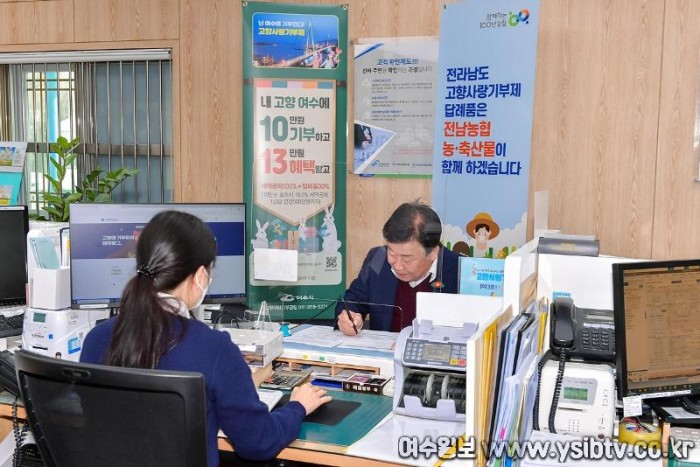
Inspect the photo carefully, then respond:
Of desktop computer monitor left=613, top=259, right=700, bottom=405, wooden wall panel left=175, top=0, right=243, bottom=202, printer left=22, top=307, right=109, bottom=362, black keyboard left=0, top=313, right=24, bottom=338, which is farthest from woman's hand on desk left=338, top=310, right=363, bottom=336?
wooden wall panel left=175, top=0, right=243, bottom=202

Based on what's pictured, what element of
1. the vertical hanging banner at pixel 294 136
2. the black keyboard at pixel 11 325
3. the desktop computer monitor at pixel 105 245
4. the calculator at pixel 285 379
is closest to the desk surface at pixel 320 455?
the calculator at pixel 285 379

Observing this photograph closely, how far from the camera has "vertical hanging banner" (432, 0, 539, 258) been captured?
3635 millimetres

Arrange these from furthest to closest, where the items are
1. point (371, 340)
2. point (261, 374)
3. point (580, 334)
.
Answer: point (371, 340) → point (261, 374) → point (580, 334)

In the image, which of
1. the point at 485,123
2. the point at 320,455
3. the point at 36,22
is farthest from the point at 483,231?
the point at 36,22

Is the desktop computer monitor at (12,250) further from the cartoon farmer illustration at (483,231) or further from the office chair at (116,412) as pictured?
the cartoon farmer illustration at (483,231)

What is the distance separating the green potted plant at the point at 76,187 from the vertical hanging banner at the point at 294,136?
1135mm

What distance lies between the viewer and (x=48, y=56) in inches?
203

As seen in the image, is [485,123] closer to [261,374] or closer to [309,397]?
[261,374]

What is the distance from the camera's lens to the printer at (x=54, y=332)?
104 inches

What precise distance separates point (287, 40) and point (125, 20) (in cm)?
140

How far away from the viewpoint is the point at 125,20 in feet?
16.2

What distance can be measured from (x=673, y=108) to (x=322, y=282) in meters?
2.16

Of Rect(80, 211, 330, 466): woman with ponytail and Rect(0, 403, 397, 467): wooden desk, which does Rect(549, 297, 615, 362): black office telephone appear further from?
Rect(80, 211, 330, 466): woman with ponytail

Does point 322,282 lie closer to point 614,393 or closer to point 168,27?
point 168,27
